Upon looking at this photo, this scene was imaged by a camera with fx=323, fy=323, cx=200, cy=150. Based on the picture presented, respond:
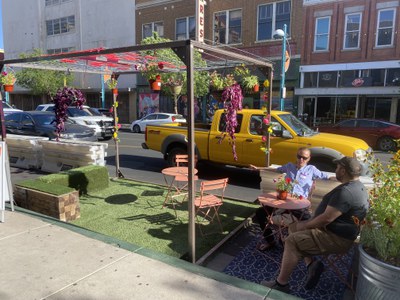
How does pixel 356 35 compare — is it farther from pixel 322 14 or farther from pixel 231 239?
pixel 231 239

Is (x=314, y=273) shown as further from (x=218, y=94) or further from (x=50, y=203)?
(x=50, y=203)

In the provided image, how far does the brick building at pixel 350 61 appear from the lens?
19234mm

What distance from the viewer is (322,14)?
20984 millimetres

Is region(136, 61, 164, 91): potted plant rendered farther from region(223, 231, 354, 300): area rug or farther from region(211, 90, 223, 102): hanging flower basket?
region(223, 231, 354, 300): area rug

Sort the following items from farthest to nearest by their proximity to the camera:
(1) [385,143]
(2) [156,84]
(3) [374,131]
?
(3) [374,131]
(1) [385,143]
(2) [156,84]

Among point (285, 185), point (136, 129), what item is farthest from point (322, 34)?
point (285, 185)

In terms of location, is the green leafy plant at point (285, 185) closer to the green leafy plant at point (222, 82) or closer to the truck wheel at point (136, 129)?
the green leafy plant at point (222, 82)

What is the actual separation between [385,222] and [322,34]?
2105cm

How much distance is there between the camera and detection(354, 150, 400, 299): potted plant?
2.70 metres

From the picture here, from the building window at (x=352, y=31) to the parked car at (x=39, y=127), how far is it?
16.9 metres

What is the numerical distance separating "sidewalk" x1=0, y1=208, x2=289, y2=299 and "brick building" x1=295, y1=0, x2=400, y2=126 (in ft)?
56.6

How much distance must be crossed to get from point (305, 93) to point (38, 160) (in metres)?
17.5

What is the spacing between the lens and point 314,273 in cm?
355


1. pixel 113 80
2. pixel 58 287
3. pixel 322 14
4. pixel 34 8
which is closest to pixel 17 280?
pixel 58 287
